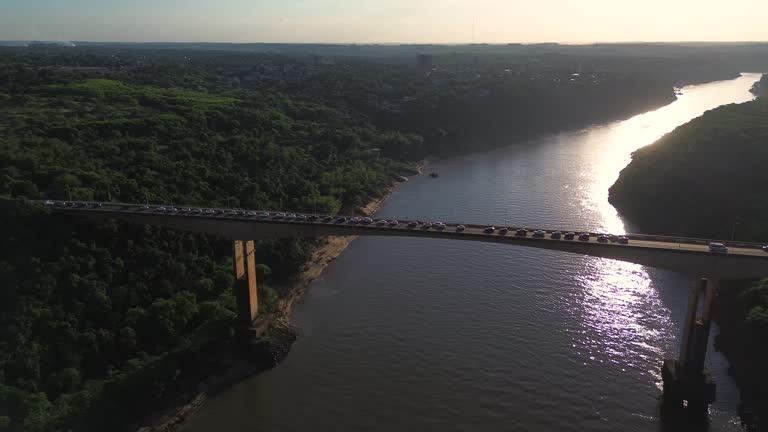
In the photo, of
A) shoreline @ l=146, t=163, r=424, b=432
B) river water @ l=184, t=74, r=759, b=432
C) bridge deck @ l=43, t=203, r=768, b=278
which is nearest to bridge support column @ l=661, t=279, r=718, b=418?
river water @ l=184, t=74, r=759, b=432

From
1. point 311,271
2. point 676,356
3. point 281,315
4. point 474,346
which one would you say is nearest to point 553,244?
point 474,346

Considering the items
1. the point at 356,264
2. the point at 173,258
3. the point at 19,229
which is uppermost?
the point at 19,229

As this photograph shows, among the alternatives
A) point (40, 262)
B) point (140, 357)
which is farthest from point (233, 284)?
point (40, 262)

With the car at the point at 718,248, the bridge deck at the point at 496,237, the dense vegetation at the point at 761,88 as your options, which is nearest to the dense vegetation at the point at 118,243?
the bridge deck at the point at 496,237

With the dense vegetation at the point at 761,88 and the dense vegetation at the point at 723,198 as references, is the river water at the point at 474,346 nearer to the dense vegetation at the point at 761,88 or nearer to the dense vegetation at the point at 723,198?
the dense vegetation at the point at 723,198

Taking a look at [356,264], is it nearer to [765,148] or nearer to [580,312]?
[580,312]

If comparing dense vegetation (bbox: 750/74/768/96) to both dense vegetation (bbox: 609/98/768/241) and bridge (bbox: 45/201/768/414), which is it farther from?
bridge (bbox: 45/201/768/414)
